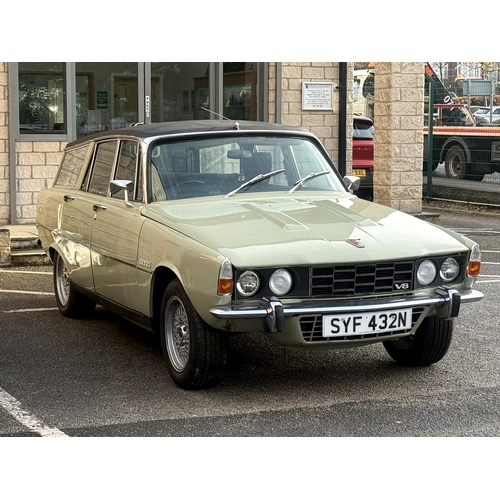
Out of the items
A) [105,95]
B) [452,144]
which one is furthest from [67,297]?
[452,144]

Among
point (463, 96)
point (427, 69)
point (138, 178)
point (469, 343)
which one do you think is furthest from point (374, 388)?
point (463, 96)

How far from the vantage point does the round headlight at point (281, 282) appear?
5855 millimetres

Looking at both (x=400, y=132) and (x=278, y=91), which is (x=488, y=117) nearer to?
(x=400, y=132)

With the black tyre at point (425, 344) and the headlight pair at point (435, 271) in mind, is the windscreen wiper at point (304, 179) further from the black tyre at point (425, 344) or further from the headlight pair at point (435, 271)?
the headlight pair at point (435, 271)

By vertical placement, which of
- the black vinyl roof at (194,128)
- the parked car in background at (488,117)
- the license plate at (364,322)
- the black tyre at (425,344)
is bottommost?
the black tyre at (425,344)

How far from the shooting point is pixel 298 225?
20.7 ft

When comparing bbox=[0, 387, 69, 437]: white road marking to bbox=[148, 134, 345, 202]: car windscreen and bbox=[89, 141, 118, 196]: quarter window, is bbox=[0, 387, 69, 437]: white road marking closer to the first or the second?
bbox=[148, 134, 345, 202]: car windscreen

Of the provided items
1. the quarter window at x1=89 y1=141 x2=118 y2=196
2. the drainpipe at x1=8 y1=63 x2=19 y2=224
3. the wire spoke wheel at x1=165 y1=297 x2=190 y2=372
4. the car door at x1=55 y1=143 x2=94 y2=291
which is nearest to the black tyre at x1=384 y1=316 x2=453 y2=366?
the wire spoke wheel at x1=165 y1=297 x2=190 y2=372

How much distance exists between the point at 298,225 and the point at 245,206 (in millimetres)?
618

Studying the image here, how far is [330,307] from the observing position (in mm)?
5891

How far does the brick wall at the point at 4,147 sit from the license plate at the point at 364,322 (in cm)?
879

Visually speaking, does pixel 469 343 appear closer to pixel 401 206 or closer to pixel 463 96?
pixel 401 206

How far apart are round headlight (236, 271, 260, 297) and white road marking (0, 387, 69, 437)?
4.26 feet

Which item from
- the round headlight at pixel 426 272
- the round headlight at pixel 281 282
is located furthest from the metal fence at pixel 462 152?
the round headlight at pixel 281 282
